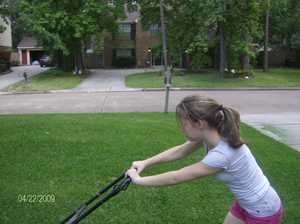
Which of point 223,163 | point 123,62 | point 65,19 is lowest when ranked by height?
point 223,163

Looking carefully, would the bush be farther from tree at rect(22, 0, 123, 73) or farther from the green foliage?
tree at rect(22, 0, 123, 73)

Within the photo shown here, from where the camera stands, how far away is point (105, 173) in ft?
20.4

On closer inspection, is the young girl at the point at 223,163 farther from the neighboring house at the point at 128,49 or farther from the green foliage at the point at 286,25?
the neighboring house at the point at 128,49

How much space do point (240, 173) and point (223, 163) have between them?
6.2 inches

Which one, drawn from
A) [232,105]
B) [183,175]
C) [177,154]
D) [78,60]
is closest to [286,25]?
[78,60]

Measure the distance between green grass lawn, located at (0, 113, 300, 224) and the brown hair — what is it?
223 centimetres

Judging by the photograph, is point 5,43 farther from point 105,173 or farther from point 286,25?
point 105,173

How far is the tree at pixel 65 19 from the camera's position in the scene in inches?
1283

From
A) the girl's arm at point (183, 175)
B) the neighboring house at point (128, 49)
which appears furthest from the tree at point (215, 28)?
the girl's arm at point (183, 175)

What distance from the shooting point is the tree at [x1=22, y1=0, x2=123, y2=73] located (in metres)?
32.6

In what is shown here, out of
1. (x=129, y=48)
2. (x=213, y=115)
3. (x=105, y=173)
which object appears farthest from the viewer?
(x=129, y=48)

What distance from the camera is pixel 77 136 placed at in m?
8.13

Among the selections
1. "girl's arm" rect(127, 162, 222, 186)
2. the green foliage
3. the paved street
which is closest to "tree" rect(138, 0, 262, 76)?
the paved street

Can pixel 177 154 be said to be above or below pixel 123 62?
below
